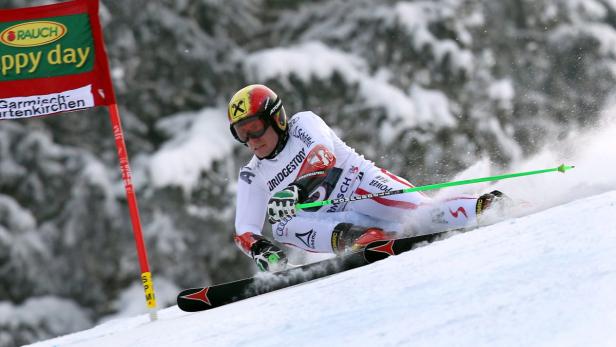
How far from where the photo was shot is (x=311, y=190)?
19.7ft

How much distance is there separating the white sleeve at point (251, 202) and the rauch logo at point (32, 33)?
1.55 m

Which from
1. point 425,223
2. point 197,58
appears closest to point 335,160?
point 425,223

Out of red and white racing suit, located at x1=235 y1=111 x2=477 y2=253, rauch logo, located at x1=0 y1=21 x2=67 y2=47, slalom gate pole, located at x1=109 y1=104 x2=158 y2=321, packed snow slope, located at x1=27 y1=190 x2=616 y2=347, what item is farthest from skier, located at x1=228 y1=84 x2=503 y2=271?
rauch logo, located at x1=0 y1=21 x2=67 y2=47

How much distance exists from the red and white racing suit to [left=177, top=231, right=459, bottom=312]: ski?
1.77 feet

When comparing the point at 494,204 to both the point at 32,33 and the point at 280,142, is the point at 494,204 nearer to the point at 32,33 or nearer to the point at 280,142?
the point at 280,142

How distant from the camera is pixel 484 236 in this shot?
Answer: 477cm

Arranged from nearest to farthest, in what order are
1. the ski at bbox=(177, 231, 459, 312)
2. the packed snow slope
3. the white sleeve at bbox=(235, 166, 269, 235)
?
the packed snow slope < the ski at bbox=(177, 231, 459, 312) < the white sleeve at bbox=(235, 166, 269, 235)

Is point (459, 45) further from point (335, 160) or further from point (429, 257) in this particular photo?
point (429, 257)

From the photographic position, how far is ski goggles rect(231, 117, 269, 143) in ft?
20.4

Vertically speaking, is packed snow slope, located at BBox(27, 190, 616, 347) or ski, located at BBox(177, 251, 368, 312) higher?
ski, located at BBox(177, 251, 368, 312)

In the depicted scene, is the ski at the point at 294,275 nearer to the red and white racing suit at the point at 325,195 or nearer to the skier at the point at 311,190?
the skier at the point at 311,190

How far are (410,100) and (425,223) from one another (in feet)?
28.1

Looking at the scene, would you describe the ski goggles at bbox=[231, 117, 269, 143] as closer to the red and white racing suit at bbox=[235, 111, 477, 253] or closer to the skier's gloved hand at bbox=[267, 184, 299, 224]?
the red and white racing suit at bbox=[235, 111, 477, 253]

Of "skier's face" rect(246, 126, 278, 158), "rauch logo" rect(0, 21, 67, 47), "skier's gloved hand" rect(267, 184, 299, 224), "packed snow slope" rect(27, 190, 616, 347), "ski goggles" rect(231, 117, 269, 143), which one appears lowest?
"packed snow slope" rect(27, 190, 616, 347)
